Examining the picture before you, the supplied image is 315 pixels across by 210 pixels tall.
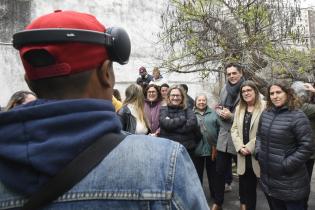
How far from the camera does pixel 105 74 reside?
118 cm

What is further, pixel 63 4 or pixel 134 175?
pixel 63 4

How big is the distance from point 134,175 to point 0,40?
13007 mm

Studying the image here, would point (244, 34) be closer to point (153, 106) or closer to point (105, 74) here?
point (153, 106)

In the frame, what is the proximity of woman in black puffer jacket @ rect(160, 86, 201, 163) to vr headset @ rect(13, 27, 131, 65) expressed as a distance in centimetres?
432

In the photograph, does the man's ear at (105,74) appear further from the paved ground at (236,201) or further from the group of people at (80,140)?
the paved ground at (236,201)

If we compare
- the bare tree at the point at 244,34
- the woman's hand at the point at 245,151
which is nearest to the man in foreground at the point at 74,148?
the woman's hand at the point at 245,151

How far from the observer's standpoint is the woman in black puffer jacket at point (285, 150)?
4.02m

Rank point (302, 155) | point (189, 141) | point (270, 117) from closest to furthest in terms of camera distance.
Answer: point (302, 155) → point (270, 117) → point (189, 141)

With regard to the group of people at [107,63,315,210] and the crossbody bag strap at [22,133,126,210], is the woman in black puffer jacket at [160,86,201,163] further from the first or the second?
the crossbody bag strap at [22,133,126,210]

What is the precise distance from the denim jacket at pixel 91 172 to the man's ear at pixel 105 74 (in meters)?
0.12

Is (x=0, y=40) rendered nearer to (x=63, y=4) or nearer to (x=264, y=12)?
(x=63, y=4)

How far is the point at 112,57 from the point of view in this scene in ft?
3.94

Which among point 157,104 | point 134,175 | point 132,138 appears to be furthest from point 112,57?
point 157,104

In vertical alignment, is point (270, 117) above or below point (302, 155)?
above
